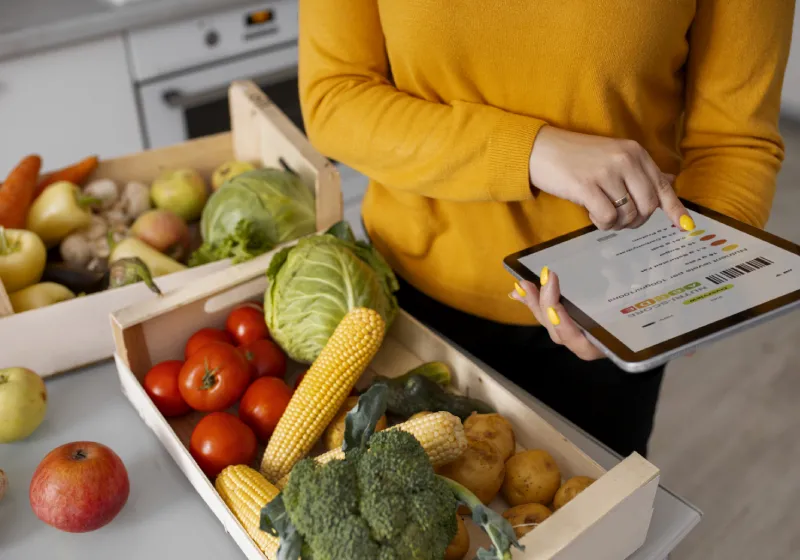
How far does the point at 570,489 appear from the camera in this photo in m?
0.76

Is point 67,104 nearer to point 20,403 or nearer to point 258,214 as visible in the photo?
point 258,214

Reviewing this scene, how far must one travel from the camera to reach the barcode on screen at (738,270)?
0.75 metres

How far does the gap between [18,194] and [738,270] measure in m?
0.98

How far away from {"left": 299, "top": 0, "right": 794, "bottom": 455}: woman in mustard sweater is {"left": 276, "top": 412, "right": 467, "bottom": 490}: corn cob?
0.14 m

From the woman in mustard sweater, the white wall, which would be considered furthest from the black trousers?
the white wall

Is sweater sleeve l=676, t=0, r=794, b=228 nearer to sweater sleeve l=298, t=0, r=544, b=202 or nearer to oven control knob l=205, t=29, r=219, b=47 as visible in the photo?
sweater sleeve l=298, t=0, r=544, b=202

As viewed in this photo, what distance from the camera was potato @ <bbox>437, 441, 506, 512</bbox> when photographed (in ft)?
2.54

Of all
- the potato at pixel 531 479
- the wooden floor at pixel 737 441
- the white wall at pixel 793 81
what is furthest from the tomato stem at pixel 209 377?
the white wall at pixel 793 81

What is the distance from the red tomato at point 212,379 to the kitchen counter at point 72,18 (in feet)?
3.90

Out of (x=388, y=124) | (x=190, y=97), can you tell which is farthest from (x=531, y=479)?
(x=190, y=97)

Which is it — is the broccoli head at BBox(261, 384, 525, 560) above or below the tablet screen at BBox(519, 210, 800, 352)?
below

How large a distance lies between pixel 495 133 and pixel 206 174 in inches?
27.8

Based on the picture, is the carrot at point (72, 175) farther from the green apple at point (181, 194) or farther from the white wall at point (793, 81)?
the white wall at point (793, 81)

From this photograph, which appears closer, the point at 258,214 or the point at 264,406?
the point at 264,406
